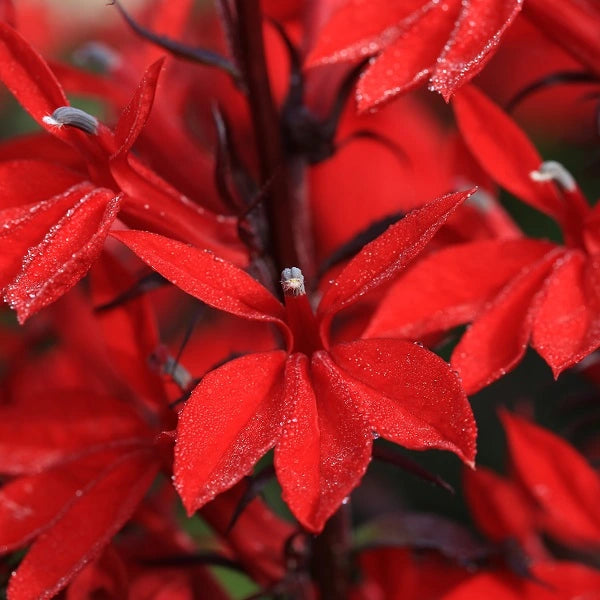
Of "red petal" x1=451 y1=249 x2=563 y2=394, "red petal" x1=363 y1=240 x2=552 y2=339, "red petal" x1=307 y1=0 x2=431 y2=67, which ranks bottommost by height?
"red petal" x1=451 y1=249 x2=563 y2=394

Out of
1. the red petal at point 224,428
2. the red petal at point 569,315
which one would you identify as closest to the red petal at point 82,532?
the red petal at point 224,428

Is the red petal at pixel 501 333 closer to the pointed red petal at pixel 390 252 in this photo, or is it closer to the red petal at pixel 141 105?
the pointed red petal at pixel 390 252

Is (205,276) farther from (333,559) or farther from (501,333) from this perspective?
A: (333,559)

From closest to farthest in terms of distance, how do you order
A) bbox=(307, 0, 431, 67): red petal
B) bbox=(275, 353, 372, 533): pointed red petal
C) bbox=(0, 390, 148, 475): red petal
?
bbox=(275, 353, 372, 533): pointed red petal
bbox=(307, 0, 431, 67): red petal
bbox=(0, 390, 148, 475): red petal

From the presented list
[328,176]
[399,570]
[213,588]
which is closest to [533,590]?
[399,570]

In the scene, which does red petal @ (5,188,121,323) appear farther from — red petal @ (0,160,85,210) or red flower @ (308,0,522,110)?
red flower @ (308,0,522,110)

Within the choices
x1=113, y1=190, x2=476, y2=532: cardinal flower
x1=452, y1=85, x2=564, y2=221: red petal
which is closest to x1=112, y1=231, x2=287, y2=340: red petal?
x1=113, y1=190, x2=476, y2=532: cardinal flower
